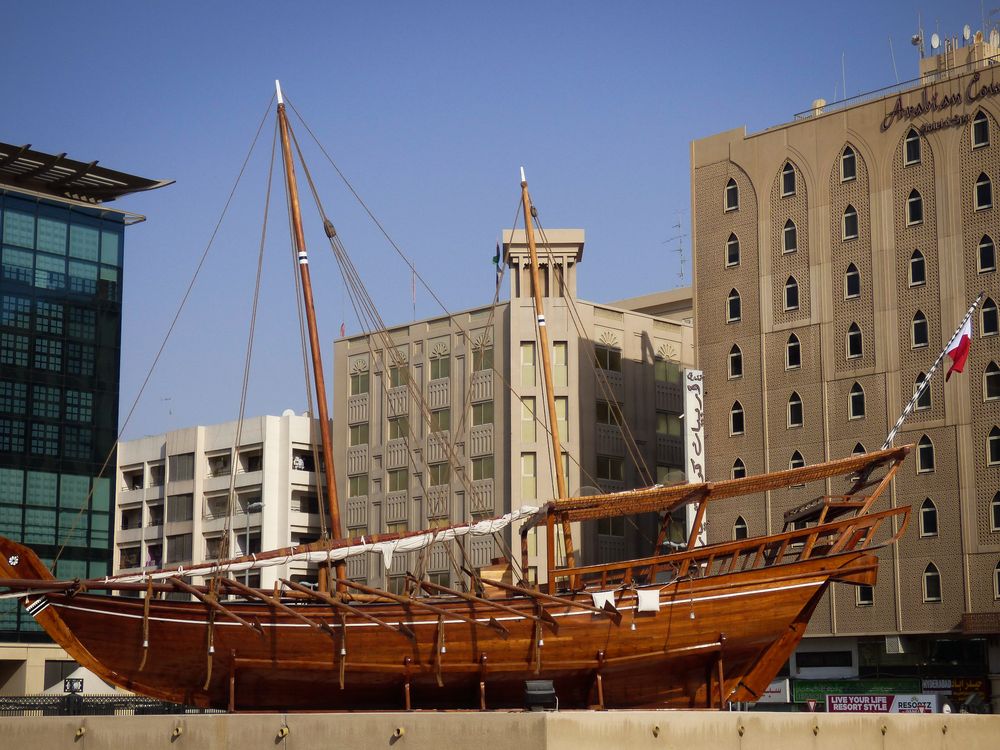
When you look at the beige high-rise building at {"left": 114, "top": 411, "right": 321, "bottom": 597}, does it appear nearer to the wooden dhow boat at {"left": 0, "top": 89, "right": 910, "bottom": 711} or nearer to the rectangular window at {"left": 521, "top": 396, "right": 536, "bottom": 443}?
the rectangular window at {"left": 521, "top": 396, "right": 536, "bottom": 443}

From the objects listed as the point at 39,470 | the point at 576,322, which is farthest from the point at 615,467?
the point at 39,470

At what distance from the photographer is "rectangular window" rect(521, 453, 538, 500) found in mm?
65125

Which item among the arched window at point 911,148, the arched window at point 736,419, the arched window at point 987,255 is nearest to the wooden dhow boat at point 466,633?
the arched window at point 987,255

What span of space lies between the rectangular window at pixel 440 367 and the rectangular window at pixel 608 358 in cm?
793

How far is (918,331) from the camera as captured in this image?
175 ft

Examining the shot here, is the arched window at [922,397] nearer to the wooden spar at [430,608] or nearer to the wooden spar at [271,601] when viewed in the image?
Answer: the wooden spar at [430,608]

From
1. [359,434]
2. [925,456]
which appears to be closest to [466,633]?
[925,456]

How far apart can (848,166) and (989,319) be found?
29.5 ft

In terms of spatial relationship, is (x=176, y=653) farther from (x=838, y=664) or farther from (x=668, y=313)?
(x=668, y=313)

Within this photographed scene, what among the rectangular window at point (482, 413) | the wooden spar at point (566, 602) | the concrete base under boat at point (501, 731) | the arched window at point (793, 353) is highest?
the arched window at point (793, 353)

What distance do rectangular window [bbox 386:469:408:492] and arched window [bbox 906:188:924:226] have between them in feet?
95.4

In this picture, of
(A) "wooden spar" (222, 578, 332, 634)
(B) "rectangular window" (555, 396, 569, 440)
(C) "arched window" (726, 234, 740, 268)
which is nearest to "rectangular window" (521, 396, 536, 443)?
(B) "rectangular window" (555, 396, 569, 440)

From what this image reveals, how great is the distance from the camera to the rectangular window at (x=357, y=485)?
72625mm

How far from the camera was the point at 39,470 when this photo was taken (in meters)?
57.2
